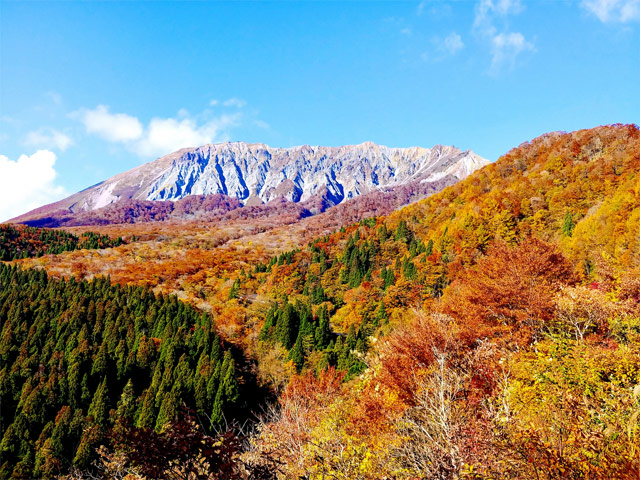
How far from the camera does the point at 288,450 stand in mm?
9227

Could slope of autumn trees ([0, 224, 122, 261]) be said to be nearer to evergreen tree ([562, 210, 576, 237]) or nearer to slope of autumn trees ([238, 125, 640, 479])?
slope of autumn trees ([238, 125, 640, 479])

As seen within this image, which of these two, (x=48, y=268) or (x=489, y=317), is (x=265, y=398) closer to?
(x=489, y=317)

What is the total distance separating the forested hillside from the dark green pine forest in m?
1.36

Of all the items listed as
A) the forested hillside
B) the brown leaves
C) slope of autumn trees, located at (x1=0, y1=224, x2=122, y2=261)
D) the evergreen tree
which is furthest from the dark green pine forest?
slope of autumn trees, located at (x1=0, y1=224, x2=122, y2=261)

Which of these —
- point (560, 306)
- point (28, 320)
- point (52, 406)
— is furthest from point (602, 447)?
point (28, 320)

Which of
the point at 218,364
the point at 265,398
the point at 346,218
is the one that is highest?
the point at 346,218

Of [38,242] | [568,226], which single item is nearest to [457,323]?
[568,226]

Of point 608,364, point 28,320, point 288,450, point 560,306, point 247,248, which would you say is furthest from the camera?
point 247,248

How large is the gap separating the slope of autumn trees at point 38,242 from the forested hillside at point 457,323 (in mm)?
12826

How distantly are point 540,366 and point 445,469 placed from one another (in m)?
7.93

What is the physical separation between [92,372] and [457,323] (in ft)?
130

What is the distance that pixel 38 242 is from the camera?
10669cm

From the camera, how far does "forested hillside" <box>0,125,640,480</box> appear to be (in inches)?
256

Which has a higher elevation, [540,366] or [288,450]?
[540,366]
